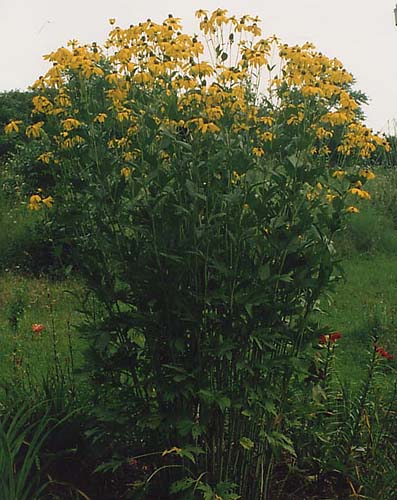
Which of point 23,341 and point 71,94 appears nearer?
point 71,94

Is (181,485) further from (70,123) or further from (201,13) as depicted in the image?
(201,13)

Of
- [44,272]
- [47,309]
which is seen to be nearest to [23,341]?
[47,309]

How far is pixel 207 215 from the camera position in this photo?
316 centimetres

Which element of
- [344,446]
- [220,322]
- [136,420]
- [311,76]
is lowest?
[344,446]

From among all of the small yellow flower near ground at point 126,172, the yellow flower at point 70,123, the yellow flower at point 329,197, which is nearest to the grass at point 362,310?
the yellow flower at point 329,197

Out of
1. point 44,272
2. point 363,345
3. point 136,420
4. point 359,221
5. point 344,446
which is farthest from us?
point 359,221

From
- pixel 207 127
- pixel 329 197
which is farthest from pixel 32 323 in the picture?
pixel 207 127

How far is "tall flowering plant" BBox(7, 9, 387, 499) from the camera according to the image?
3.18m

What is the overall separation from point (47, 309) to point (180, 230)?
416 centimetres

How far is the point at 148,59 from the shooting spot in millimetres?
3238

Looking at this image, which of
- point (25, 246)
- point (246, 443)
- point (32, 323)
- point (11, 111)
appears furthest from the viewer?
point (11, 111)

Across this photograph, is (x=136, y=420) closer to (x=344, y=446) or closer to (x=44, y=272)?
(x=344, y=446)

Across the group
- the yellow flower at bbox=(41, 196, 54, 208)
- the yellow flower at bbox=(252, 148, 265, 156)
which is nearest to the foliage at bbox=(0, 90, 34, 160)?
the yellow flower at bbox=(41, 196, 54, 208)

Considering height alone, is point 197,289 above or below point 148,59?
below
